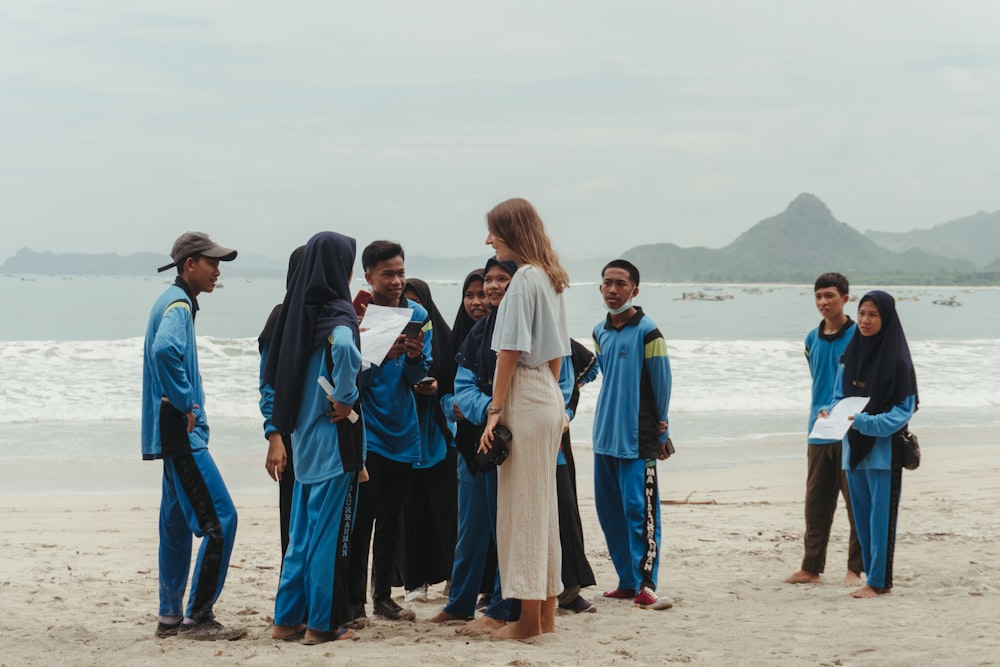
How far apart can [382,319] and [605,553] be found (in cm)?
283

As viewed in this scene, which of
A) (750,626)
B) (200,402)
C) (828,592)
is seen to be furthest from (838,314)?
(200,402)

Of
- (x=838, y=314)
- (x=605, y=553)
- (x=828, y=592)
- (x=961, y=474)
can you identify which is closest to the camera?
(x=828, y=592)

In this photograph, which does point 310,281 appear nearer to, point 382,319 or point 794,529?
point 382,319

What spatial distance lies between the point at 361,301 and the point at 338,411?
1088 millimetres

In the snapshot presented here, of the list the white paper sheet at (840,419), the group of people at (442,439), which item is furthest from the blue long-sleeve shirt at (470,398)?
the white paper sheet at (840,419)

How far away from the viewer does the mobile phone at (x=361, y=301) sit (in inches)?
202

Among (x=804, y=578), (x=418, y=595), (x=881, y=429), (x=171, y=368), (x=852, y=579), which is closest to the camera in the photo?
(x=171, y=368)

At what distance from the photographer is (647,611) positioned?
5.20 meters

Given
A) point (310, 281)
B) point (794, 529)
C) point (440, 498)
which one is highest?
point (310, 281)

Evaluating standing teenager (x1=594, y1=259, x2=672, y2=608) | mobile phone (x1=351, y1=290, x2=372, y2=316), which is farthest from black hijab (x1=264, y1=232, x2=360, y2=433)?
standing teenager (x1=594, y1=259, x2=672, y2=608)

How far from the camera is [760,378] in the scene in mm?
20016

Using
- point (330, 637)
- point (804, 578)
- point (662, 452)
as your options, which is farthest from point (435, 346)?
point (804, 578)

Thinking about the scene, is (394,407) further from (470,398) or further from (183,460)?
(183,460)

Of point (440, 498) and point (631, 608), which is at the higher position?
point (440, 498)
